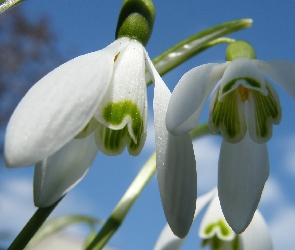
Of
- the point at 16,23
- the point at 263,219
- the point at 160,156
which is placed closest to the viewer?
the point at 160,156

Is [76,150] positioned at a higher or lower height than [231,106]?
lower

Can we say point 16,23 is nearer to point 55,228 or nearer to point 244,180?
point 55,228

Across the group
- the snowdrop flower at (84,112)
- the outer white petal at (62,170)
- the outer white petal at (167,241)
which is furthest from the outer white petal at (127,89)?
the outer white petal at (167,241)

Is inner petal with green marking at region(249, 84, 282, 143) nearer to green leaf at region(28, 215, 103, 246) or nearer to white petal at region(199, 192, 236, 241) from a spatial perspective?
white petal at region(199, 192, 236, 241)

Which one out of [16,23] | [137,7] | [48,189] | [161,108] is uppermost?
[16,23]

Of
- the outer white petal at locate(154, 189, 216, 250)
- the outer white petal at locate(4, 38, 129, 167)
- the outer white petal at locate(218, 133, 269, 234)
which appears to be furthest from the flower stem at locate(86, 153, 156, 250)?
the outer white petal at locate(4, 38, 129, 167)

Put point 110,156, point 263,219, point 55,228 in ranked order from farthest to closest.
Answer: point 55,228 → point 263,219 → point 110,156

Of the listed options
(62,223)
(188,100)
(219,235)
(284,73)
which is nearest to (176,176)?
(188,100)

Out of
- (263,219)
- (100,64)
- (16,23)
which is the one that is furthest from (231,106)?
(16,23)
